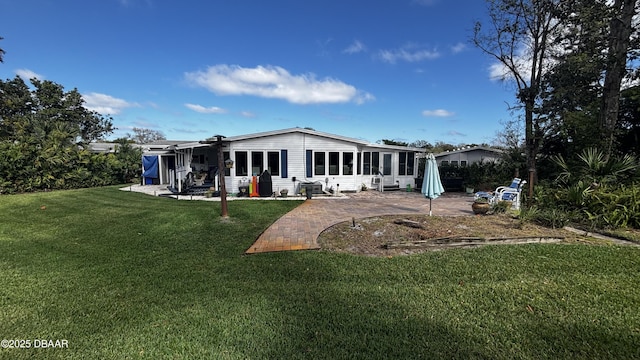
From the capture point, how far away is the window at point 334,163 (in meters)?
15.0

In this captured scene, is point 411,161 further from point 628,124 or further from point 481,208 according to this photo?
point 481,208

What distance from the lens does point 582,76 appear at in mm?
12508

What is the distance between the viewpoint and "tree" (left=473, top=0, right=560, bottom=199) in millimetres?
14164

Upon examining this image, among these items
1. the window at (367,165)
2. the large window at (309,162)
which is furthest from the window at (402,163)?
the large window at (309,162)

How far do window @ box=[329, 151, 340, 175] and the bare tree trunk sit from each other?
10.5 meters

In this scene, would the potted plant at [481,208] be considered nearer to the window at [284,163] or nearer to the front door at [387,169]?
the front door at [387,169]

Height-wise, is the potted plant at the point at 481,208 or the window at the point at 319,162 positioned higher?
the window at the point at 319,162

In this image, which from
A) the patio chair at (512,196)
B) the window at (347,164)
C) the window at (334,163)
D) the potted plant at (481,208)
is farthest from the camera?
the window at (347,164)

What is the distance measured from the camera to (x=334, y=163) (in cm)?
Answer: 1513

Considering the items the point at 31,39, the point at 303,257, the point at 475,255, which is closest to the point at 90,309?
the point at 303,257

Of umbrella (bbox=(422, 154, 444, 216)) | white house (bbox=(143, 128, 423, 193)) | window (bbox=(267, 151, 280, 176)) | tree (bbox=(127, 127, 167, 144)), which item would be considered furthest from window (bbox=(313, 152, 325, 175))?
tree (bbox=(127, 127, 167, 144))

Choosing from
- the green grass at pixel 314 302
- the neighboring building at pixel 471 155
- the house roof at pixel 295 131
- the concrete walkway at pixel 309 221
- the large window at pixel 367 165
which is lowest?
the green grass at pixel 314 302

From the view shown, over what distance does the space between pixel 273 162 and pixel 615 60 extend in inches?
550

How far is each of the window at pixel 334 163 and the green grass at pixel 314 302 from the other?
957cm
